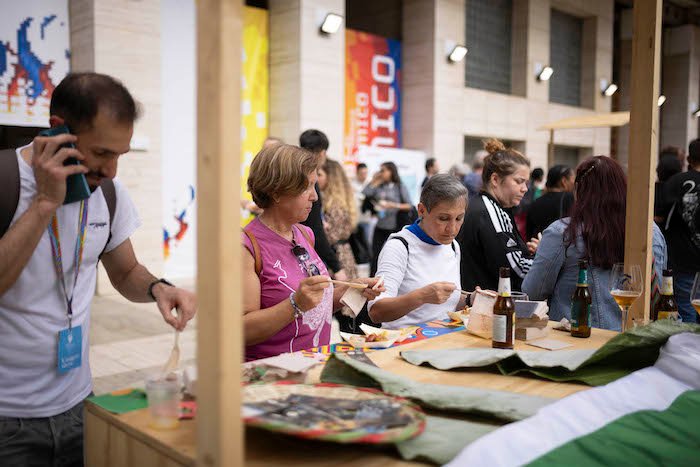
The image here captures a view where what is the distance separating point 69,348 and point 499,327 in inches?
48.5

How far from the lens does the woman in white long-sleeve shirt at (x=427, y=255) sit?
2668 millimetres

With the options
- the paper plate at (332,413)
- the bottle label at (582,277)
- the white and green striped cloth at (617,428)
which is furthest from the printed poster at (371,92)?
the paper plate at (332,413)

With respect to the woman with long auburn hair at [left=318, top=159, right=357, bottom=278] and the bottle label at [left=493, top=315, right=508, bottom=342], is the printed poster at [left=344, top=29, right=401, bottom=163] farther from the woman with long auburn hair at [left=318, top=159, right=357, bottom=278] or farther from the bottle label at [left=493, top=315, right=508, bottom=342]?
the bottle label at [left=493, top=315, right=508, bottom=342]

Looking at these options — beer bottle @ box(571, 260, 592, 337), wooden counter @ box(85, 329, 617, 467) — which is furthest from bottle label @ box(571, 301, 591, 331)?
wooden counter @ box(85, 329, 617, 467)

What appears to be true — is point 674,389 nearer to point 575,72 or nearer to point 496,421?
point 496,421

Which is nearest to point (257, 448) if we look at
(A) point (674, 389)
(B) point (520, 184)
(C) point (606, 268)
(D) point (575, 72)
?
(A) point (674, 389)

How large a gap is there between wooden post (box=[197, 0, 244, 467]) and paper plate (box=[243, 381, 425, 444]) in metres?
0.16

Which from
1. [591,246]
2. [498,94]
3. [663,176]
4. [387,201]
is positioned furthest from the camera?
[498,94]

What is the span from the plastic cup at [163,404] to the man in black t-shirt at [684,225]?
3895mm

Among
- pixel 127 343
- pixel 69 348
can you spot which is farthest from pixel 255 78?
pixel 69 348

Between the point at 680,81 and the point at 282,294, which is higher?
the point at 680,81

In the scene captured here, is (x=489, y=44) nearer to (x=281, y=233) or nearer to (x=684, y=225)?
(x=684, y=225)

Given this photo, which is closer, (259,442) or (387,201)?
(259,442)

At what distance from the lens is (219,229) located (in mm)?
921
